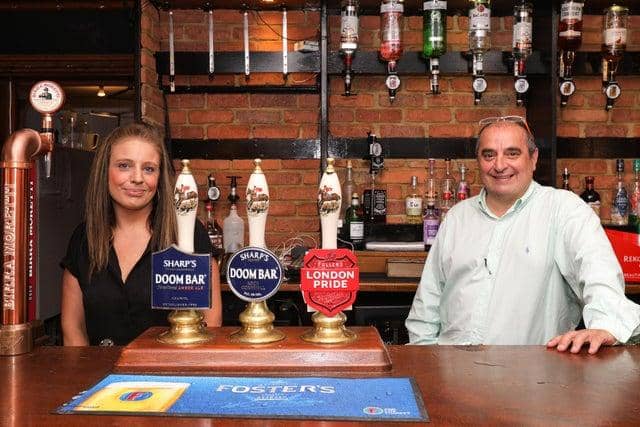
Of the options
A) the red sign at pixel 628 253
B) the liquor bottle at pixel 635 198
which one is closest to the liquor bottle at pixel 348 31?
the red sign at pixel 628 253

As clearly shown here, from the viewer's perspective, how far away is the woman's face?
1.96 m

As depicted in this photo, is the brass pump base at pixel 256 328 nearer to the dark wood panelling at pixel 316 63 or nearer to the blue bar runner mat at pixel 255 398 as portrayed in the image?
the blue bar runner mat at pixel 255 398

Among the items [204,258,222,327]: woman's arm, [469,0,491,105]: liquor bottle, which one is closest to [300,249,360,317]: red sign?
[204,258,222,327]: woman's arm

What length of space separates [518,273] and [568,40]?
1742 mm

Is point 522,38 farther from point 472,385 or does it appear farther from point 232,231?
point 472,385

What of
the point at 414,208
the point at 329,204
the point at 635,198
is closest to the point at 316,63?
the point at 414,208

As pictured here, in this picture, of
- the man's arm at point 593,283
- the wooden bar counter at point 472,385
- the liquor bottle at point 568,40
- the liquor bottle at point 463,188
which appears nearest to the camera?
the wooden bar counter at point 472,385

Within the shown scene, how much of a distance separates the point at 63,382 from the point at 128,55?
3.11 metres

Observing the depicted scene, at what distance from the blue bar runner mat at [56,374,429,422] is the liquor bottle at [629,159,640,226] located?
9.10 feet

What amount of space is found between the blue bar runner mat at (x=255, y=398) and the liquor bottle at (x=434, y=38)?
2459 millimetres

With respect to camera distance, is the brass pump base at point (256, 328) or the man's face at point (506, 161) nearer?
the brass pump base at point (256, 328)

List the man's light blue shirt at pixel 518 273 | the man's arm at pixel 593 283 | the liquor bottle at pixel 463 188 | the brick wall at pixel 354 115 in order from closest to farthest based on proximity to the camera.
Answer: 1. the man's arm at pixel 593 283
2. the man's light blue shirt at pixel 518 273
3. the liquor bottle at pixel 463 188
4. the brick wall at pixel 354 115

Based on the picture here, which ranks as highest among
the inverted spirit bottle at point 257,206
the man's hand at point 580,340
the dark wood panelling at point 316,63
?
the dark wood panelling at point 316,63

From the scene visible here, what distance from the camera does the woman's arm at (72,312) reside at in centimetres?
202
